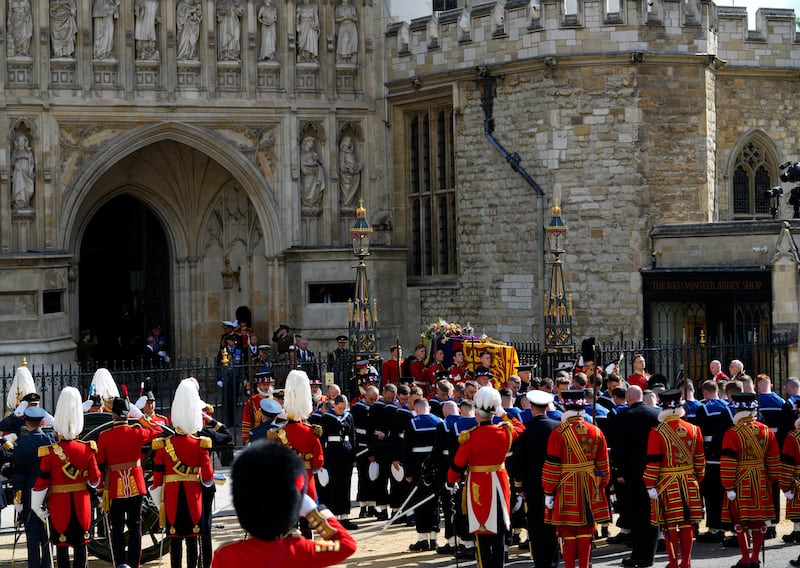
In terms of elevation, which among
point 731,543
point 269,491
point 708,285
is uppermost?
point 708,285

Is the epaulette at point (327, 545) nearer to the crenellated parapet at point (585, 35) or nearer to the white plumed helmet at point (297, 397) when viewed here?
the white plumed helmet at point (297, 397)

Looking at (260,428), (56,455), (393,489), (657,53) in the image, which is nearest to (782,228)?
(657,53)

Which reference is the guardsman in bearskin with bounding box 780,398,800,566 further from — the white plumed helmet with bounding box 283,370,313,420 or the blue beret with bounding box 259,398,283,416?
the blue beret with bounding box 259,398,283,416

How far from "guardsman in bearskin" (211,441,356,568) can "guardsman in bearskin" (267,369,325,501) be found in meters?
6.03

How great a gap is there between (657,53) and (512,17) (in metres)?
2.52

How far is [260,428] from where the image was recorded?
12.2m

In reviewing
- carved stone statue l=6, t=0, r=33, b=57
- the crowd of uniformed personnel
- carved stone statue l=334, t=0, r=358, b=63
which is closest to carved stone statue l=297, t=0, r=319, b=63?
carved stone statue l=334, t=0, r=358, b=63

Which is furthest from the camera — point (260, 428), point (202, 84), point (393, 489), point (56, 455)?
point (202, 84)

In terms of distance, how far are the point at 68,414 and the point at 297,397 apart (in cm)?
202

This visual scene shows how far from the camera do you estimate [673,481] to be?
36.6 feet

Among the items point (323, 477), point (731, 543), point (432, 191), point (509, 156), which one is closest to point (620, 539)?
point (731, 543)

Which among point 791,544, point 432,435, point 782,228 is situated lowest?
point 791,544

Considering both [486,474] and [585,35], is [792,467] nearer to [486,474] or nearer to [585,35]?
[486,474]

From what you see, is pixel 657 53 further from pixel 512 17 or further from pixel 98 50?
pixel 98 50
